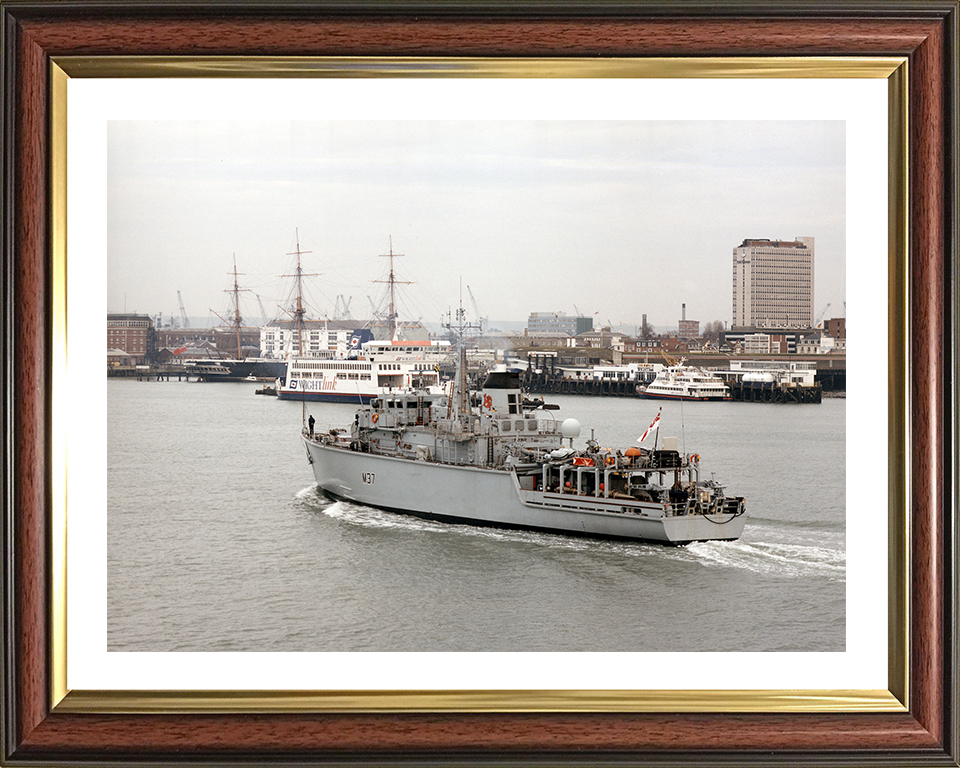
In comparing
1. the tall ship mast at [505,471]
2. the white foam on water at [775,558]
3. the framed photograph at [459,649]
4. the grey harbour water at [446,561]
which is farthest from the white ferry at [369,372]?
the framed photograph at [459,649]

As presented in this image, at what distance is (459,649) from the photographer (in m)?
3.00

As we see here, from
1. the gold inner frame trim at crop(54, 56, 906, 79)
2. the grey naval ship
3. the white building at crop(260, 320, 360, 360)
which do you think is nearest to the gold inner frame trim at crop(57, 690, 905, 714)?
the gold inner frame trim at crop(54, 56, 906, 79)

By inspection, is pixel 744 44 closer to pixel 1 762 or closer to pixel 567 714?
pixel 567 714

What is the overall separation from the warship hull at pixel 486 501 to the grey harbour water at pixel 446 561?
0.32 metres

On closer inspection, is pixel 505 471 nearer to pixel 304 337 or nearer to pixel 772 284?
pixel 304 337

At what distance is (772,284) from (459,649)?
3.80 meters

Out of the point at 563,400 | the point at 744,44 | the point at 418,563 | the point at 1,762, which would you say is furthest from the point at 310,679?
the point at 563,400

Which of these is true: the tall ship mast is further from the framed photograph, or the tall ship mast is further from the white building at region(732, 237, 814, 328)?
the framed photograph

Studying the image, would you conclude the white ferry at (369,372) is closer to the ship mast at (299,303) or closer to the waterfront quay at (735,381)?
the ship mast at (299,303)

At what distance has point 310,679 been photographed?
2865mm

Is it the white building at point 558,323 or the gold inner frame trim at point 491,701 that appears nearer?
the gold inner frame trim at point 491,701

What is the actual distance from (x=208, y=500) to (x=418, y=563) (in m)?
2.37

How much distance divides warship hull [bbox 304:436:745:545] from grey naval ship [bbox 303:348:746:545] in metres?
0.02

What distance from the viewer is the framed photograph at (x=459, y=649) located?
2.78m
